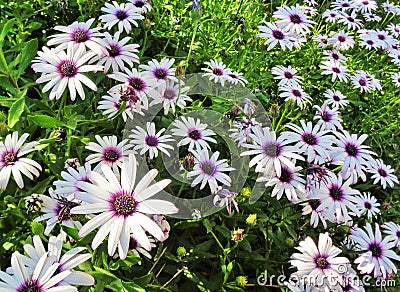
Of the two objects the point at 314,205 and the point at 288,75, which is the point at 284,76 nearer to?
the point at 288,75

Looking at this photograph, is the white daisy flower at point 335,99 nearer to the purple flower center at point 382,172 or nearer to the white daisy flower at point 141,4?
the purple flower center at point 382,172

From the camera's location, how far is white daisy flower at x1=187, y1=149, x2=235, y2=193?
1.61 m

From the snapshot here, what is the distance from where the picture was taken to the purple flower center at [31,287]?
105 cm

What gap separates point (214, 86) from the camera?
92.0 inches

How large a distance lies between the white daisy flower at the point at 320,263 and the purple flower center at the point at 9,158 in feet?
3.31

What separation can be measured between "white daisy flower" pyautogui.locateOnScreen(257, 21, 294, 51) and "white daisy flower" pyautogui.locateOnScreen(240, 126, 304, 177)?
0.85m

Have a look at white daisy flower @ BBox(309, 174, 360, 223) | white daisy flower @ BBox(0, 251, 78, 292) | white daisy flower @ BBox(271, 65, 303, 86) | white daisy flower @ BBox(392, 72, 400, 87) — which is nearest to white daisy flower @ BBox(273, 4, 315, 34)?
white daisy flower @ BBox(271, 65, 303, 86)

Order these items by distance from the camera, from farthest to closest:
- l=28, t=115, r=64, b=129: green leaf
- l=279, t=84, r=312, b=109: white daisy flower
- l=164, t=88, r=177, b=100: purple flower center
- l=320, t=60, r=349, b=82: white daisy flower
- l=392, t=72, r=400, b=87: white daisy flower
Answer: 1. l=392, t=72, r=400, b=87: white daisy flower
2. l=320, t=60, r=349, b=82: white daisy flower
3. l=279, t=84, r=312, b=109: white daisy flower
4. l=164, t=88, r=177, b=100: purple flower center
5. l=28, t=115, r=64, b=129: green leaf

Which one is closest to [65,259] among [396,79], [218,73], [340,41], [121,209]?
[121,209]

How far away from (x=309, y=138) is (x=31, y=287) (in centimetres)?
124

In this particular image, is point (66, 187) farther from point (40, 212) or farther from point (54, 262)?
point (54, 262)

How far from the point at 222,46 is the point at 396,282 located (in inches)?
66.6

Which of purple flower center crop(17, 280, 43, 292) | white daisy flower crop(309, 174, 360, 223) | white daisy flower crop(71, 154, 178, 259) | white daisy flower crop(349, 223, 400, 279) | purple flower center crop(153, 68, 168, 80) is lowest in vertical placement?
purple flower center crop(17, 280, 43, 292)

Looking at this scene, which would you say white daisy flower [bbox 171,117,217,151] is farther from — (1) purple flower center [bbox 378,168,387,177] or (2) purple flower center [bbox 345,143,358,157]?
(1) purple flower center [bbox 378,168,387,177]
